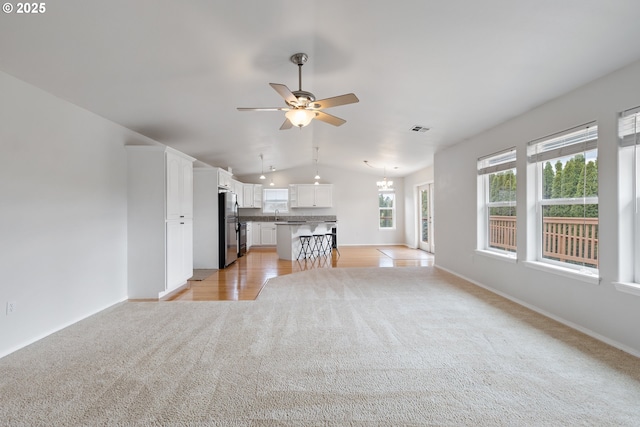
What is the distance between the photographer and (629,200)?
2510mm

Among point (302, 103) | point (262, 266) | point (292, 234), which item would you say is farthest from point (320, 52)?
point (292, 234)

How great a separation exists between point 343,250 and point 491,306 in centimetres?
525

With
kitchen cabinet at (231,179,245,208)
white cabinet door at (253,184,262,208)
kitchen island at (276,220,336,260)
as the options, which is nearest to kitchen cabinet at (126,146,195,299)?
kitchen island at (276,220,336,260)

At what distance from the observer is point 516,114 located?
370 centimetres

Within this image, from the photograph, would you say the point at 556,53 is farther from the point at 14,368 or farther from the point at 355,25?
the point at 14,368

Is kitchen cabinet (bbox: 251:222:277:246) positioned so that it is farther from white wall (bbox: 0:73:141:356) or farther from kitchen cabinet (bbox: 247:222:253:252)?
white wall (bbox: 0:73:141:356)

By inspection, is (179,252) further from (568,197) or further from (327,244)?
(568,197)

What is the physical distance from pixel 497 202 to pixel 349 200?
224 inches

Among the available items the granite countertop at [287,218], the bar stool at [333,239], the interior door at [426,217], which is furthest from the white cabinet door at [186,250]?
the interior door at [426,217]

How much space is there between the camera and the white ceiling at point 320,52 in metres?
1.97

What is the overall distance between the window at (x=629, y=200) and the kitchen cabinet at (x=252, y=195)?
8.12 m

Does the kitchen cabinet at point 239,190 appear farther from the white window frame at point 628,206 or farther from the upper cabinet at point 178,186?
the white window frame at point 628,206

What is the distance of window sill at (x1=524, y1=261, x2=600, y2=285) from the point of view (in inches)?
108

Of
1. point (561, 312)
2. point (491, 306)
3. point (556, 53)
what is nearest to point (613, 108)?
point (556, 53)
